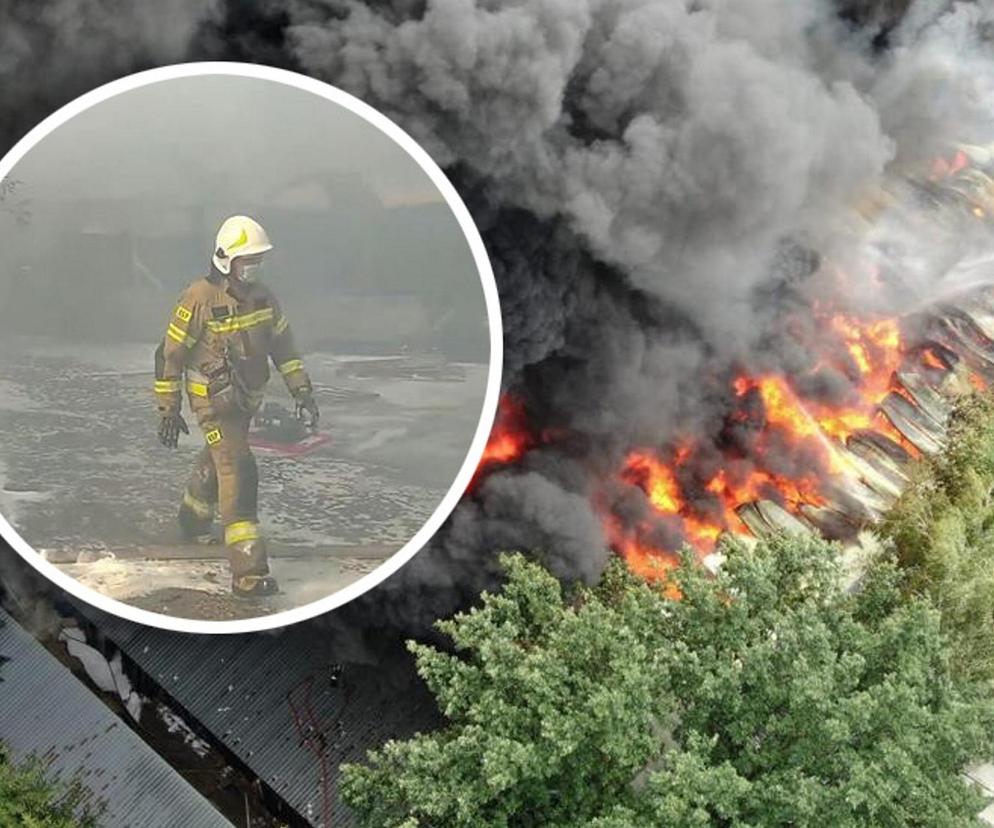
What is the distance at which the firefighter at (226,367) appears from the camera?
10.7 metres

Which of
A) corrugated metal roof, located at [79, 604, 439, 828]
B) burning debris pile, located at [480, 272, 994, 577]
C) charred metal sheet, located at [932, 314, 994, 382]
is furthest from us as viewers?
charred metal sheet, located at [932, 314, 994, 382]

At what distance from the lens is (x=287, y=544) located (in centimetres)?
1136

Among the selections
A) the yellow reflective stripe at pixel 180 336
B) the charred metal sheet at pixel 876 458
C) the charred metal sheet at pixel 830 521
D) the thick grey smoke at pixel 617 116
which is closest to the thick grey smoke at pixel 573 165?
the thick grey smoke at pixel 617 116

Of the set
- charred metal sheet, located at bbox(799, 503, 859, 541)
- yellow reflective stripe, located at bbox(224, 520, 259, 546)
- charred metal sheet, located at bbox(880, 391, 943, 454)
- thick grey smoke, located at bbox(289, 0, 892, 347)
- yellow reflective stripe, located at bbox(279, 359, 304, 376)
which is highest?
thick grey smoke, located at bbox(289, 0, 892, 347)

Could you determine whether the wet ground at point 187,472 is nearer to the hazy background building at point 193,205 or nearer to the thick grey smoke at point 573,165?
the hazy background building at point 193,205

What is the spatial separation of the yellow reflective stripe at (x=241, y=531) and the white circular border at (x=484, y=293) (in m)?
1.03

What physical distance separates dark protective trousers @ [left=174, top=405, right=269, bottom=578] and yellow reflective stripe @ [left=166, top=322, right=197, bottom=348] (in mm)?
767

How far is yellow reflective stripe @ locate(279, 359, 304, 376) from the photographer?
10.9 meters

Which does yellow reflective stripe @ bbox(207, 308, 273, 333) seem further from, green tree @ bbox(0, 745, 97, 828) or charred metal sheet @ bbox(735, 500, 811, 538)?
charred metal sheet @ bbox(735, 500, 811, 538)

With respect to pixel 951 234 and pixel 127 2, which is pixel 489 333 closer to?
pixel 127 2

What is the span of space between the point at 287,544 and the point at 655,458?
5.58 m

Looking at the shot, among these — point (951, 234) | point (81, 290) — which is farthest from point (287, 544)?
point (951, 234)

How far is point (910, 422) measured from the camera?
15.9m

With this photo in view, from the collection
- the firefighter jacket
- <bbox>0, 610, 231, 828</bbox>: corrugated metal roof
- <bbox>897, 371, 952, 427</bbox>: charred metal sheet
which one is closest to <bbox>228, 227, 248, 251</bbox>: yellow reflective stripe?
the firefighter jacket
